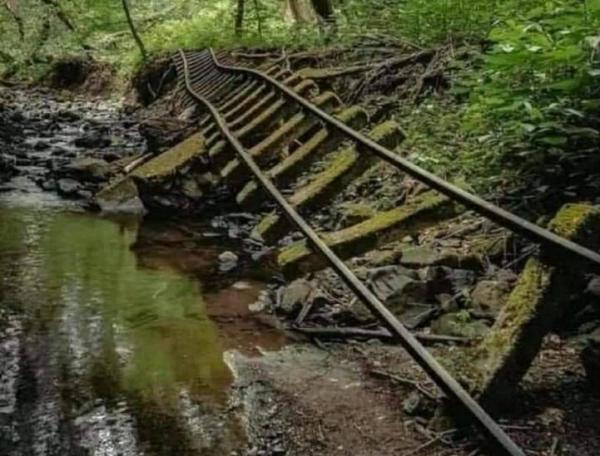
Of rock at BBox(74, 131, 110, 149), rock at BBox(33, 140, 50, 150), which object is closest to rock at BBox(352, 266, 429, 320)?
rock at BBox(74, 131, 110, 149)

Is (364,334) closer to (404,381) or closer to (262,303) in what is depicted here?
(404,381)

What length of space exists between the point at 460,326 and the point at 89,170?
7.29 meters

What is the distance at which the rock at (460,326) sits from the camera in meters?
4.48

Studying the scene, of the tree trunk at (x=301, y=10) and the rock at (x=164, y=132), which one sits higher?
the tree trunk at (x=301, y=10)

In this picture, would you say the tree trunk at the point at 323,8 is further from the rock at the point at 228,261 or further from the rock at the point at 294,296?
the rock at the point at 294,296

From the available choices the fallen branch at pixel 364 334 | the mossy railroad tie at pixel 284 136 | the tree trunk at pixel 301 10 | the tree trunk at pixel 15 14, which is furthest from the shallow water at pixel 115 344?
the tree trunk at pixel 15 14

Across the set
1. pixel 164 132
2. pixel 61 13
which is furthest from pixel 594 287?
pixel 61 13

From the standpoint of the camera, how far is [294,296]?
568 cm

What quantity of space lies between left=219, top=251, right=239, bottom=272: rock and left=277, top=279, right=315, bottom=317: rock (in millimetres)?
1120

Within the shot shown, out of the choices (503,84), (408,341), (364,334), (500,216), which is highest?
(500,216)

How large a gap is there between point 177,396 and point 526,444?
1.74m

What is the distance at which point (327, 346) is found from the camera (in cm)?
490

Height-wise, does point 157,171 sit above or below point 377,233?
below

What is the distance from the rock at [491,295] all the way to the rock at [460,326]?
0.10m
